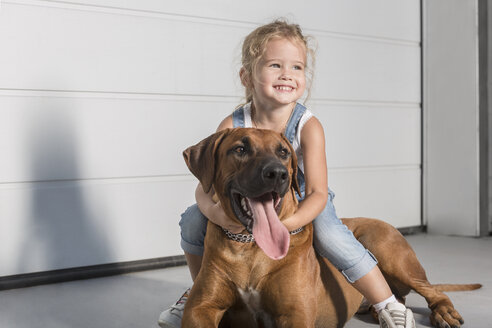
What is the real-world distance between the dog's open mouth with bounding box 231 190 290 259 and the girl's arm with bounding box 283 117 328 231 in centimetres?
12

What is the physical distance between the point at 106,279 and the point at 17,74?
123 centimetres

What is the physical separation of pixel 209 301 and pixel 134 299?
3.28 feet

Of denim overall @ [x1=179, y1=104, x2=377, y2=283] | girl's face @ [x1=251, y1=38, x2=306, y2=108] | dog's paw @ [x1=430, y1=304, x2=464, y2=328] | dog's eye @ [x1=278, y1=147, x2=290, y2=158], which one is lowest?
dog's paw @ [x1=430, y1=304, x2=464, y2=328]

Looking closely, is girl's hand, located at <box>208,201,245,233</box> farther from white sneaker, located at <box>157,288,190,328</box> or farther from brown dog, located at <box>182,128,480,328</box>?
white sneaker, located at <box>157,288,190,328</box>

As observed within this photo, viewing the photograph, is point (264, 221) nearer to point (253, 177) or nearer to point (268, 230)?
point (268, 230)

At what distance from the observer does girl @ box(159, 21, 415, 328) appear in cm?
220

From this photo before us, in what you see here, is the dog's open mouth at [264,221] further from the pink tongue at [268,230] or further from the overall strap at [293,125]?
the overall strap at [293,125]

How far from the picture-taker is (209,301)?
1970 millimetres

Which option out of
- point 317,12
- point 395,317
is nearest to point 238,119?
point 395,317

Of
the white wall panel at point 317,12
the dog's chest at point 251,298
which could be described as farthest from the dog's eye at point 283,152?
the white wall panel at point 317,12

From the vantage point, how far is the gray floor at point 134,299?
249 centimetres

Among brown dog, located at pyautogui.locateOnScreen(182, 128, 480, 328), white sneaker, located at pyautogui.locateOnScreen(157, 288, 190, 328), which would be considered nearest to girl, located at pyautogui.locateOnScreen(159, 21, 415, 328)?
white sneaker, located at pyautogui.locateOnScreen(157, 288, 190, 328)

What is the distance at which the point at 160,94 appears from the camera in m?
3.61

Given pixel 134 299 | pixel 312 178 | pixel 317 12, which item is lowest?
pixel 134 299
